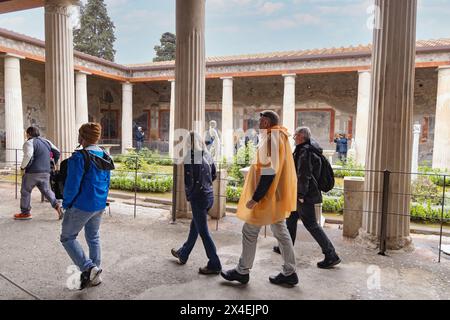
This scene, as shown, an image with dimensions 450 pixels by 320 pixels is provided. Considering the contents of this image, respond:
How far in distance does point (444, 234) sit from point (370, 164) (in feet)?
10.3

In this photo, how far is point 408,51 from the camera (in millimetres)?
4438

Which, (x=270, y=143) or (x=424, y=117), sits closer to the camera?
(x=270, y=143)

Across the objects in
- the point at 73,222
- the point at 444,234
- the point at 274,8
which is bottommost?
the point at 444,234

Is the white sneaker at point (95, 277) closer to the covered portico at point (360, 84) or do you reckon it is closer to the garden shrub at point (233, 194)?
the covered portico at point (360, 84)

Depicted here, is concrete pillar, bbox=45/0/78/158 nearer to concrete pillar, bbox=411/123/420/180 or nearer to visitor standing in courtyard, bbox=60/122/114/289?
visitor standing in courtyard, bbox=60/122/114/289

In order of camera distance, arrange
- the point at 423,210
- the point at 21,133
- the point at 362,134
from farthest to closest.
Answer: the point at 362,134, the point at 21,133, the point at 423,210

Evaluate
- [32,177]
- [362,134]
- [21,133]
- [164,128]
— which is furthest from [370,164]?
[164,128]

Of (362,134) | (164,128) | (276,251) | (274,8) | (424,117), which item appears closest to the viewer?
(276,251)

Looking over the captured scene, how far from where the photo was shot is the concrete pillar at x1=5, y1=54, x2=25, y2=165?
1344 cm

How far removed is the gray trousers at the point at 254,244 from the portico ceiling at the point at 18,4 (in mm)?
7588

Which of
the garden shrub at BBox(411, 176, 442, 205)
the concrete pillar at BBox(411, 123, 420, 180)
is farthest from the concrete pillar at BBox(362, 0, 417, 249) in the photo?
the concrete pillar at BBox(411, 123, 420, 180)

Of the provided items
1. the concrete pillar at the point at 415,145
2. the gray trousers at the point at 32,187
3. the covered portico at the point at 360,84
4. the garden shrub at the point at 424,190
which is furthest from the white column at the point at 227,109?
the gray trousers at the point at 32,187

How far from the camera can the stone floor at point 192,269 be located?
3.22 m
